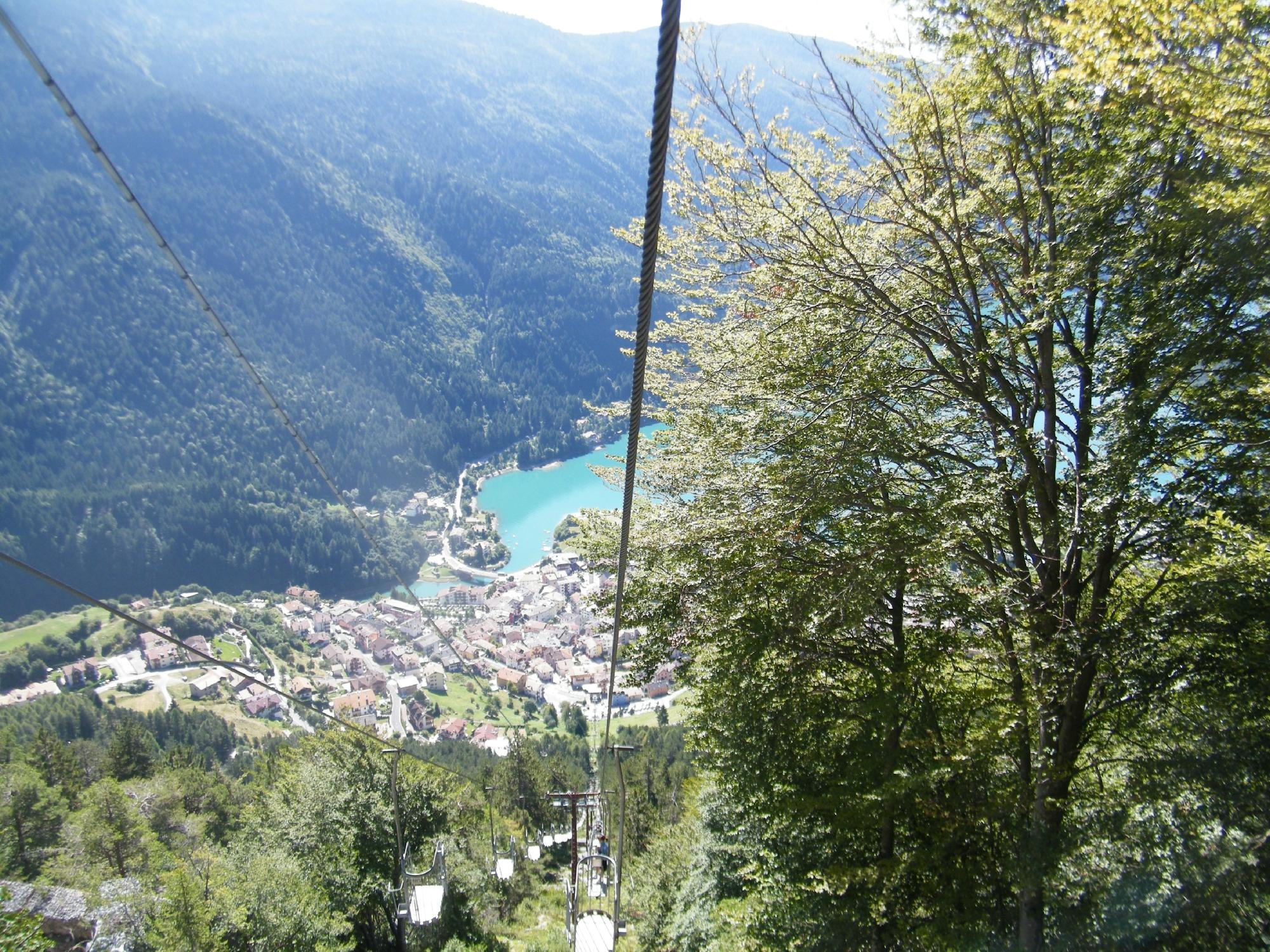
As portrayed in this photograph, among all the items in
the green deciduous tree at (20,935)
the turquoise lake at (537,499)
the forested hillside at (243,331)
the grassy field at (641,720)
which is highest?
the forested hillside at (243,331)

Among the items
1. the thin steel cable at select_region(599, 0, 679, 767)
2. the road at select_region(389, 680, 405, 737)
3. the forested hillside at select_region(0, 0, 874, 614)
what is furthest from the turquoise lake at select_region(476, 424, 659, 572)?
the thin steel cable at select_region(599, 0, 679, 767)

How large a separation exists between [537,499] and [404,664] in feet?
91.1

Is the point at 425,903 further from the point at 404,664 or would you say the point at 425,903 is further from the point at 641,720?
the point at 404,664

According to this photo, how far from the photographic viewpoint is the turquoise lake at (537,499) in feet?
270

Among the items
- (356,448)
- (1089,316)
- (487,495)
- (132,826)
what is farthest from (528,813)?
(356,448)

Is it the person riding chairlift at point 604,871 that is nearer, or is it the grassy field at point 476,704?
the person riding chairlift at point 604,871

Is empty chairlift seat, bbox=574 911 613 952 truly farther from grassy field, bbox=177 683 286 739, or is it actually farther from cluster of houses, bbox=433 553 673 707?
grassy field, bbox=177 683 286 739

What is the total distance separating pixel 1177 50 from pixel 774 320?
9.01ft

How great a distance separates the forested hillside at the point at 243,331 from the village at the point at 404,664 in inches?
503

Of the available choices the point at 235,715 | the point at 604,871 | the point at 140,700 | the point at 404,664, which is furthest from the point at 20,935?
the point at 140,700

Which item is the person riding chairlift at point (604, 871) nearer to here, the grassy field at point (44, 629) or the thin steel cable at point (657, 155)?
the thin steel cable at point (657, 155)

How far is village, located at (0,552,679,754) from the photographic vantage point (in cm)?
6400

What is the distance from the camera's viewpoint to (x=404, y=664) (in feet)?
245

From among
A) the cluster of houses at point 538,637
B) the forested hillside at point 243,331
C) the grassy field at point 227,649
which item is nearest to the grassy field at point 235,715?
the grassy field at point 227,649
